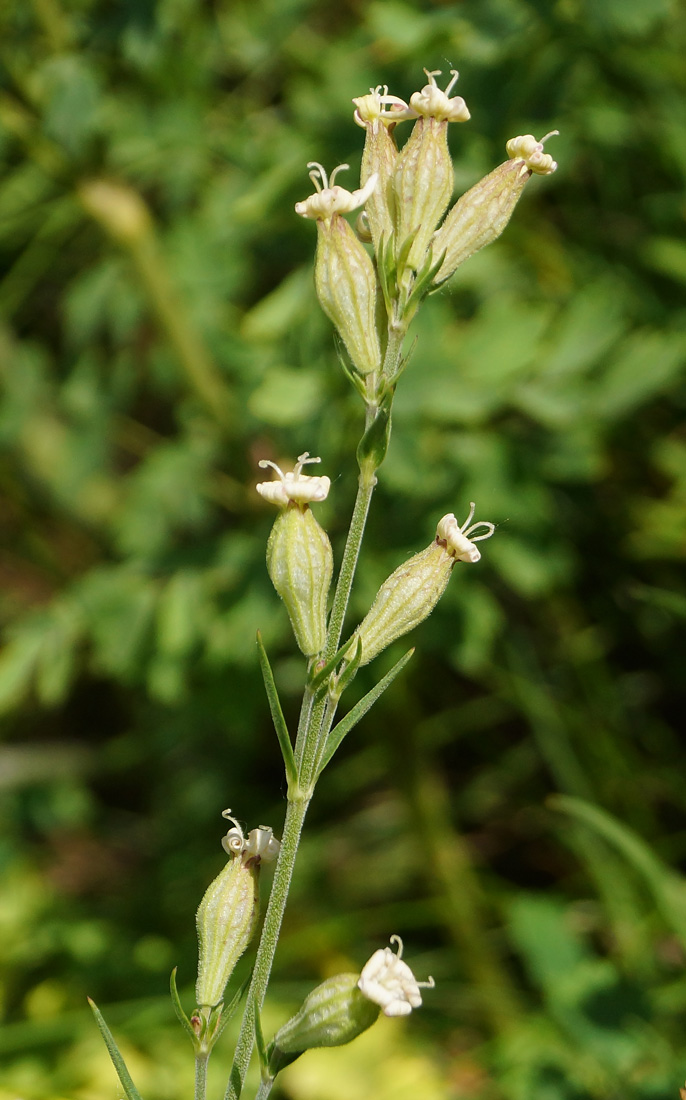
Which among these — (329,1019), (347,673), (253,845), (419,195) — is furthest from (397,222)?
(329,1019)

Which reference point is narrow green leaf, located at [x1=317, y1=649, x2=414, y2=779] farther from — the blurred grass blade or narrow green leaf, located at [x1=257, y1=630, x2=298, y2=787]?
the blurred grass blade

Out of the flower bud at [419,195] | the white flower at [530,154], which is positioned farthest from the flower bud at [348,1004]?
the white flower at [530,154]

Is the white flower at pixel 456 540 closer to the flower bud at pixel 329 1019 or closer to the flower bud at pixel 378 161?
the flower bud at pixel 378 161

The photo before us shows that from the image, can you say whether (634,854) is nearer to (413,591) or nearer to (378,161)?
(413,591)

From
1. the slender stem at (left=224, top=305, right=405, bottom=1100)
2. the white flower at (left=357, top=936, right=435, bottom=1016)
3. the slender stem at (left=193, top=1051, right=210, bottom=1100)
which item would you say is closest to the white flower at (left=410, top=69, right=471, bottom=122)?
the slender stem at (left=224, top=305, right=405, bottom=1100)

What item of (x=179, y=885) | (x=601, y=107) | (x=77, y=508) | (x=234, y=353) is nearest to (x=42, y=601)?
(x=77, y=508)
